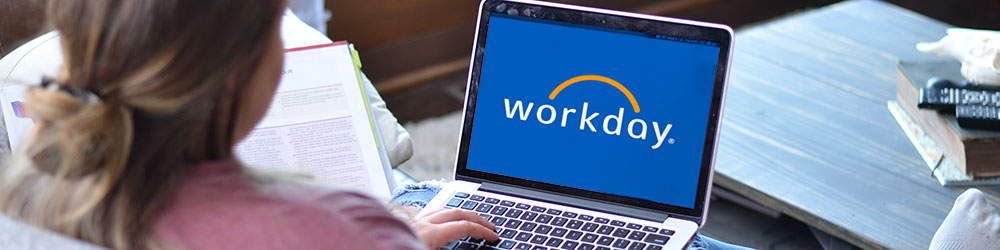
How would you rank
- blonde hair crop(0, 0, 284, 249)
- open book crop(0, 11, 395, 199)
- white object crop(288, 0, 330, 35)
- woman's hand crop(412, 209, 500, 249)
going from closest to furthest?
blonde hair crop(0, 0, 284, 249)
woman's hand crop(412, 209, 500, 249)
open book crop(0, 11, 395, 199)
white object crop(288, 0, 330, 35)

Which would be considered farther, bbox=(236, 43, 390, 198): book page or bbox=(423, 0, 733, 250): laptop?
bbox=(236, 43, 390, 198): book page

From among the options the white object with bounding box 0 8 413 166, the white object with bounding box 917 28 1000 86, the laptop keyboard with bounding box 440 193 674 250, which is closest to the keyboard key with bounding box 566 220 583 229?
the laptop keyboard with bounding box 440 193 674 250

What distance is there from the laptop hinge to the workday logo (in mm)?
74

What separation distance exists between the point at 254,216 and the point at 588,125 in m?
0.54

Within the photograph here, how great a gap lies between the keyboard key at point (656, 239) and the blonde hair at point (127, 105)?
49 centimetres

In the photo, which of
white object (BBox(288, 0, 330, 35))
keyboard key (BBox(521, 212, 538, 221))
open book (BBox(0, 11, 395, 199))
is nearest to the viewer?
keyboard key (BBox(521, 212, 538, 221))

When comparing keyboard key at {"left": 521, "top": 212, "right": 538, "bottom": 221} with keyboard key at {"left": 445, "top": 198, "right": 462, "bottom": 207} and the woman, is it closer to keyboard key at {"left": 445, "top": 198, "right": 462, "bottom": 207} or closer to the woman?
keyboard key at {"left": 445, "top": 198, "right": 462, "bottom": 207}

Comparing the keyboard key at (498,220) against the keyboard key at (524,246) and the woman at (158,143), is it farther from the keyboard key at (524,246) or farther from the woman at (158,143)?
the woman at (158,143)

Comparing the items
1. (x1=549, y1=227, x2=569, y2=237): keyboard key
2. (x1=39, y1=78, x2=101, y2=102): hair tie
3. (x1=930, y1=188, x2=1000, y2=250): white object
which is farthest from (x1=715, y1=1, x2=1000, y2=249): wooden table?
(x1=39, y1=78, x2=101, y2=102): hair tie

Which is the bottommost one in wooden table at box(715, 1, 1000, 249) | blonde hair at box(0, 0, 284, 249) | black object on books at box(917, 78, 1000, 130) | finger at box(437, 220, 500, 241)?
wooden table at box(715, 1, 1000, 249)

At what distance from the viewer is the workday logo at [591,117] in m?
1.02

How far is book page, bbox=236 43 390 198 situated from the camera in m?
1.11

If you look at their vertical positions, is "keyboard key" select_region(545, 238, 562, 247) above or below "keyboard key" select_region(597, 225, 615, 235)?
below

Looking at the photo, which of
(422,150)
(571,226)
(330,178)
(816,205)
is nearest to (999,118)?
(816,205)
